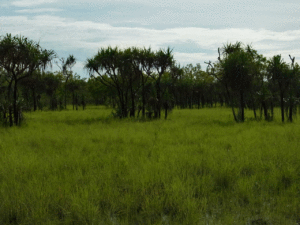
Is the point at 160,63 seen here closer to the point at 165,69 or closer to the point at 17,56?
the point at 165,69

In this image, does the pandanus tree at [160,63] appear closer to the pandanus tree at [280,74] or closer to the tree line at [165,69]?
the tree line at [165,69]

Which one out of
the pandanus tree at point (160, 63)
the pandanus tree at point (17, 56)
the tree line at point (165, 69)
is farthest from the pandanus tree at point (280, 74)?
the pandanus tree at point (17, 56)

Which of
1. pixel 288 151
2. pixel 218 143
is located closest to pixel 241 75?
pixel 218 143

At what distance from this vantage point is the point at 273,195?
15.6ft

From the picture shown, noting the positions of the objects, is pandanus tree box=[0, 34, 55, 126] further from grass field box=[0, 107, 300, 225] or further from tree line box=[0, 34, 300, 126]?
grass field box=[0, 107, 300, 225]

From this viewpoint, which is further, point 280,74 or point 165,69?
point 165,69

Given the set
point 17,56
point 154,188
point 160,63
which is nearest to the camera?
point 154,188

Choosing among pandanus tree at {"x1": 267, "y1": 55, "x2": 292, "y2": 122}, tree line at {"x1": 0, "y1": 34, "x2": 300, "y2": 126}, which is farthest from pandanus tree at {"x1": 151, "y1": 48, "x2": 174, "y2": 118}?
pandanus tree at {"x1": 267, "y1": 55, "x2": 292, "y2": 122}

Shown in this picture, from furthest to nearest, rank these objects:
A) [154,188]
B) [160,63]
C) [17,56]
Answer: [160,63], [17,56], [154,188]

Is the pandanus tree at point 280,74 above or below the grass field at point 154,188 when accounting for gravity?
above

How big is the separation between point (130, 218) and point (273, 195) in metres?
2.90

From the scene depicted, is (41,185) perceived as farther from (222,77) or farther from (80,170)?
(222,77)

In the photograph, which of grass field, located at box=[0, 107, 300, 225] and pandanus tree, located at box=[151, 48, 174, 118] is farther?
pandanus tree, located at box=[151, 48, 174, 118]

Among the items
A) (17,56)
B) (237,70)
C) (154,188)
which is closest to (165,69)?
(237,70)
